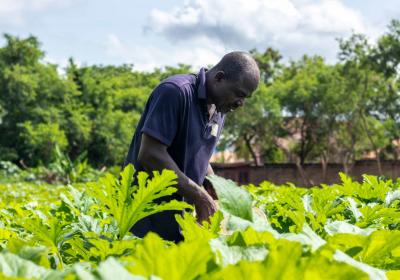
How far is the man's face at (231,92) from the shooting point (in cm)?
318

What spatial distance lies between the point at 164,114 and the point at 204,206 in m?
0.54

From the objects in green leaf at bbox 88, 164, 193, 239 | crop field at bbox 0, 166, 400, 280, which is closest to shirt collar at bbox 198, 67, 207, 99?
crop field at bbox 0, 166, 400, 280

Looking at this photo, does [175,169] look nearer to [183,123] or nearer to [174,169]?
[174,169]

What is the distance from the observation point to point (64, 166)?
2327 centimetres

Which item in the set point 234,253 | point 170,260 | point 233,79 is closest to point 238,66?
point 233,79

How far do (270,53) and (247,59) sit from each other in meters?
44.2

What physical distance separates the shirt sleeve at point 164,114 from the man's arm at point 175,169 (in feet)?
0.12

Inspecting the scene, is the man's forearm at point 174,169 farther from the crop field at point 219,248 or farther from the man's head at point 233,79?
the crop field at point 219,248

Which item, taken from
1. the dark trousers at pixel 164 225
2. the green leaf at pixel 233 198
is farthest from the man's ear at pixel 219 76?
the green leaf at pixel 233 198

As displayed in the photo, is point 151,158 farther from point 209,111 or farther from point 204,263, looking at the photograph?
point 204,263

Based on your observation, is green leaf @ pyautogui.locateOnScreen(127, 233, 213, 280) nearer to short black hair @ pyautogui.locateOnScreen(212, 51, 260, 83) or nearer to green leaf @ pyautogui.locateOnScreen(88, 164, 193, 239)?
green leaf @ pyautogui.locateOnScreen(88, 164, 193, 239)

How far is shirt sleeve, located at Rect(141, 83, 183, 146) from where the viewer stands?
3.02 metres

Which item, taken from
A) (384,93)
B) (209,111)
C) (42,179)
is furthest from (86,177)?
(209,111)

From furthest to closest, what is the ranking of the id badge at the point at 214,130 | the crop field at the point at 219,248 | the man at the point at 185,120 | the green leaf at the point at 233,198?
1. the id badge at the point at 214,130
2. the man at the point at 185,120
3. the green leaf at the point at 233,198
4. the crop field at the point at 219,248
